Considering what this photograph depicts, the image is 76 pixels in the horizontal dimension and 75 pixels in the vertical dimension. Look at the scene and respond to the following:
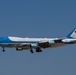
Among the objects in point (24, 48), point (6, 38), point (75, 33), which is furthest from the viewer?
point (75, 33)

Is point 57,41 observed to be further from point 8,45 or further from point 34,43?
point 8,45

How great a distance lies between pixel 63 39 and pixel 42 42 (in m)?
11.8

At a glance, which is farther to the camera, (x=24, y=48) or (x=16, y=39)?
(x=16, y=39)

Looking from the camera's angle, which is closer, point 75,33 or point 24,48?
A: point 24,48

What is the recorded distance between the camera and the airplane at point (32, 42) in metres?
153

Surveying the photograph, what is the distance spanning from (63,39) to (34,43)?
13.9 m

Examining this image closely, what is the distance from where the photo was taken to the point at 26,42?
6339 inches

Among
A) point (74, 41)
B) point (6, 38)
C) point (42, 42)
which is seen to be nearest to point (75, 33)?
point (74, 41)

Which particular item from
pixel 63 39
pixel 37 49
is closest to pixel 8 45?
pixel 37 49

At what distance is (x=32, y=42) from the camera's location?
531 feet

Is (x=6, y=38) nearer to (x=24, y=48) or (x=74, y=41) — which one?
(x=24, y=48)

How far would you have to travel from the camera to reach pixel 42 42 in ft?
515

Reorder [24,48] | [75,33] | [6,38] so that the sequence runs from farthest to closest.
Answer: [75,33] → [6,38] → [24,48]

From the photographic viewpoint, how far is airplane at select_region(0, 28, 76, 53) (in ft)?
501
